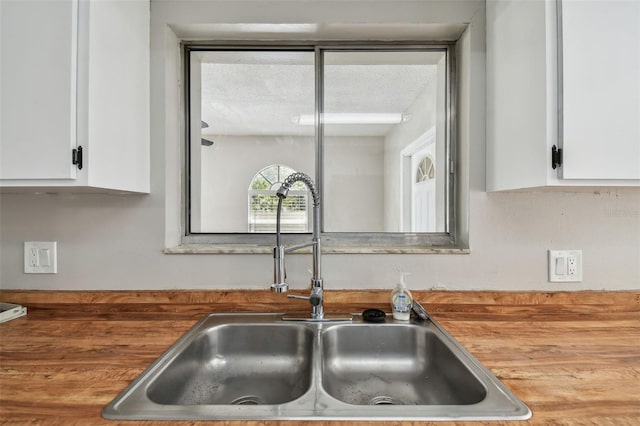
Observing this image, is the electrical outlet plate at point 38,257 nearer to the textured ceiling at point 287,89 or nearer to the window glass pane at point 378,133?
the textured ceiling at point 287,89

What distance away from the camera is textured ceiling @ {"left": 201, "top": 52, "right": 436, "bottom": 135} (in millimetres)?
1488

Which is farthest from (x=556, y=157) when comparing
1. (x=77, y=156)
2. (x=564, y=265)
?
→ (x=77, y=156)

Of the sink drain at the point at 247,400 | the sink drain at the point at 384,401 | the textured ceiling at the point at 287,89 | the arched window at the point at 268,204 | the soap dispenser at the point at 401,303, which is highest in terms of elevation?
the textured ceiling at the point at 287,89

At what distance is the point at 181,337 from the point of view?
1038 millimetres

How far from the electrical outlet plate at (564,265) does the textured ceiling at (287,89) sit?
88 centimetres

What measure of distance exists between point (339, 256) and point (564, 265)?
859mm

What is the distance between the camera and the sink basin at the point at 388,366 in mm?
982

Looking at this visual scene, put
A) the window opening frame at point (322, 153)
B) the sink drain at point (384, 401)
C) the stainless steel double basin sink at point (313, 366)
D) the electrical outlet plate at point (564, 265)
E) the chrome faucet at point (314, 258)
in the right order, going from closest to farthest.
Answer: the stainless steel double basin sink at point (313, 366), the sink drain at point (384, 401), the chrome faucet at point (314, 258), the electrical outlet plate at point (564, 265), the window opening frame at point (322, 153)

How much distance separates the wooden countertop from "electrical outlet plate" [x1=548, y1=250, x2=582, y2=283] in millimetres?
71

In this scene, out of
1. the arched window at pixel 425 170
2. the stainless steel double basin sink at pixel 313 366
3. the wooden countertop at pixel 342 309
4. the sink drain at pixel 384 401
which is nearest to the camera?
the wooden countertop at pixel 342 309

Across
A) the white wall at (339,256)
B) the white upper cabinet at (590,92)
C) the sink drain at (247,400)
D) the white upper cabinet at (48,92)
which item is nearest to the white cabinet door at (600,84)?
the white upper cabinet at (590,92)

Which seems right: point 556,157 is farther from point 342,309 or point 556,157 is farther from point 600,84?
point 342,309

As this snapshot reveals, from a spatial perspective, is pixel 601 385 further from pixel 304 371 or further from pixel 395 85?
pixel 395 85

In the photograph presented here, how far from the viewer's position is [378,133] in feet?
5.09
